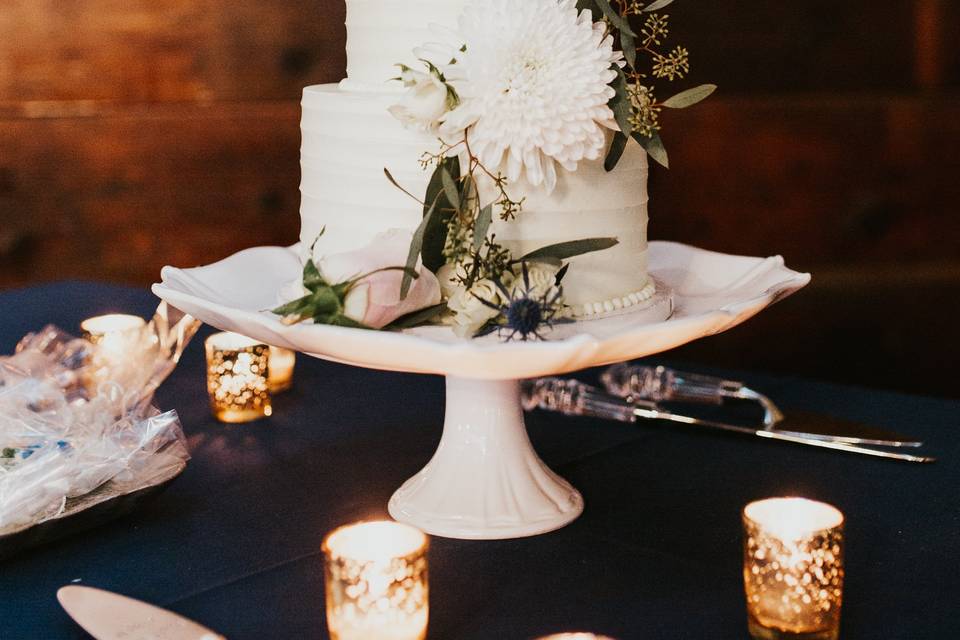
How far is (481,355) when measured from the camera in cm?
89

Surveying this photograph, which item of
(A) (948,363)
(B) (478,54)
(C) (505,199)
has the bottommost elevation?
(A) (948,363)

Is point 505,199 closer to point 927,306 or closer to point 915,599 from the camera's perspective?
point 915,599

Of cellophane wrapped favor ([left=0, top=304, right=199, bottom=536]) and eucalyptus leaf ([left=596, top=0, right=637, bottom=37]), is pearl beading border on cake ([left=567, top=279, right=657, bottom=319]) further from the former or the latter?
cellophane wrapped favor ([left=0, top=304, right=199, bottom=536])

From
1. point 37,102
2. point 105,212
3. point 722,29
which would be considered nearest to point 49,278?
point 105,212

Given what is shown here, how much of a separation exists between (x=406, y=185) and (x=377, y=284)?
0.49 feet

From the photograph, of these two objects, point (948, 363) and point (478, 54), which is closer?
point (478, 54)

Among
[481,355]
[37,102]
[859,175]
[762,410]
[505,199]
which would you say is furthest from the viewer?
[859,175]

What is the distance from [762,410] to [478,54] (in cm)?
66

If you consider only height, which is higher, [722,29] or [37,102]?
[722,29]

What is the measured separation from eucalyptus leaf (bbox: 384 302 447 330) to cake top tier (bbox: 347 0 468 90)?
10.2 inches

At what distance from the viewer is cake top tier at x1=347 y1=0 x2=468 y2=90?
1.10m

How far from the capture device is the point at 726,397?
142 cm

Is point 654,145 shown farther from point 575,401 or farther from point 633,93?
point 575,401

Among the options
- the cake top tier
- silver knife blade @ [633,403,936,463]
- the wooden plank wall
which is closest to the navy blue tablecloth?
silver knife blade @ [633,403,936,463]
